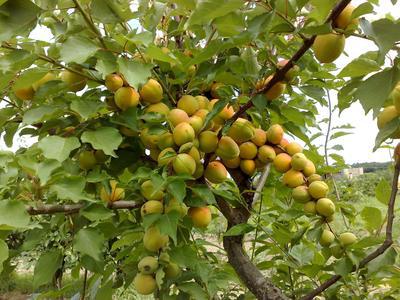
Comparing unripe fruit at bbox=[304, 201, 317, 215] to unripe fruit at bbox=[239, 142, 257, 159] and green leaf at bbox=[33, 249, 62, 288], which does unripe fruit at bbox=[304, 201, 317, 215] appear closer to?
unripe fruit at bbox=[239, 142, 257, 159]

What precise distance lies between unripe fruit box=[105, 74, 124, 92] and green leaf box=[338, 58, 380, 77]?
448 millimetres

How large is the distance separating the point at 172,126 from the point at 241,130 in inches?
6.9

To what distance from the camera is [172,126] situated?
3.06ft

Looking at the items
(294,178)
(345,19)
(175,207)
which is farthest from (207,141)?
(345,19)

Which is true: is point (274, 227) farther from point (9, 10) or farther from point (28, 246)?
point (9, 10)

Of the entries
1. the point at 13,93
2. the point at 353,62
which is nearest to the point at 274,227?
the point at 353,62

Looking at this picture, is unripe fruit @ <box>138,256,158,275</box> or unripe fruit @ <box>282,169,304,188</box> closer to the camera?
unripe fruit @ <box>138,256,158,275</box>

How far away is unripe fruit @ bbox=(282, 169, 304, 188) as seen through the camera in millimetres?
1076

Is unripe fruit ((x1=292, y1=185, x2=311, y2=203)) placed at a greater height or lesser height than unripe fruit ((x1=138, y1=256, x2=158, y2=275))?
greater

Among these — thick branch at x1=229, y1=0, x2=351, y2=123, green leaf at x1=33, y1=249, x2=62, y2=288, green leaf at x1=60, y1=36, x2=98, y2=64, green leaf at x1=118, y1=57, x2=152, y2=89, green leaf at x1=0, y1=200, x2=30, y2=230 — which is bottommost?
green leaf at x1=33, y1=249, x2=62, y2=288

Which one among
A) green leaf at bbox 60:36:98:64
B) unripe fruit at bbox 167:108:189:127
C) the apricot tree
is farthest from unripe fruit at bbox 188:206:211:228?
green leaf at bbox 60:36:98:64

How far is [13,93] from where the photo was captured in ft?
3.60

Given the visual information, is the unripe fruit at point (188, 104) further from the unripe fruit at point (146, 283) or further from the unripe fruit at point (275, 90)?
the unripe fruit at point (146, 283)

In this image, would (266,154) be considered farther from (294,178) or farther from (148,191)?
(148,191)
